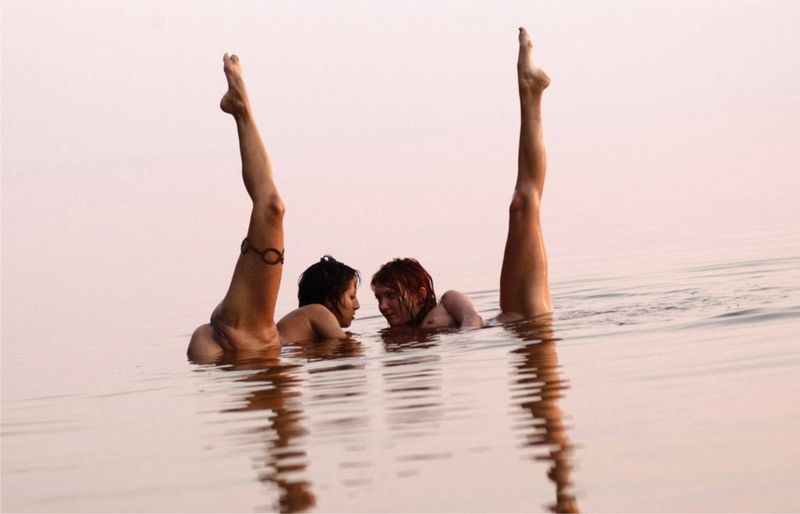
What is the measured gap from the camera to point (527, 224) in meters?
10.2

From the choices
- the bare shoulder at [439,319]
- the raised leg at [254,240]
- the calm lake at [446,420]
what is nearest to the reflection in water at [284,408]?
the calm lake at [446,420]

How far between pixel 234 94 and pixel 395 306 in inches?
95.2

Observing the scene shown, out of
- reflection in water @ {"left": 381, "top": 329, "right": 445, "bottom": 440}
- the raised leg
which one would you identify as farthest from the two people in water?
reflection in water @ {"left": 381, "top": 329, "right": 445, "bottom": 440}

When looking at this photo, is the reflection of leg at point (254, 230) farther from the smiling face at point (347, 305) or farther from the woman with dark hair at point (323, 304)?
the smiling face at point (347, 305)

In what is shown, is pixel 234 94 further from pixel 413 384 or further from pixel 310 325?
pixel 413 384

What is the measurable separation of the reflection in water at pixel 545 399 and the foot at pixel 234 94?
2.20m

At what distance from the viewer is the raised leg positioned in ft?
29.4

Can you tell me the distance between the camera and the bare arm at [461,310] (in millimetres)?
10398

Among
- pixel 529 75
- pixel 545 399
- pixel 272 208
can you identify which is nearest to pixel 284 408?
pixel 545 399

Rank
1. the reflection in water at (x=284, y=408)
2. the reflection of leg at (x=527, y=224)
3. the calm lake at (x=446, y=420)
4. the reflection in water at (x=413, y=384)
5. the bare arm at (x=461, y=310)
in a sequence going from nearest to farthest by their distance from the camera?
the calm lake at (x=446, y=420), the reflection in water at (x=284, y=408), the reflection in water at (x=413, y=384), the reflection of leg at (x=527, y=224), the bare arm at (x=461, y=310)

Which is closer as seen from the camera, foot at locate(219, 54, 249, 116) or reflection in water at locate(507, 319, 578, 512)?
reflection in water at locate(507, 319, 578, 512)

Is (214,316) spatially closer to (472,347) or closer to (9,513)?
(472,347)

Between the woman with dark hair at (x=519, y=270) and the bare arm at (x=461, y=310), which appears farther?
the bare arm at (x=461, y=310)

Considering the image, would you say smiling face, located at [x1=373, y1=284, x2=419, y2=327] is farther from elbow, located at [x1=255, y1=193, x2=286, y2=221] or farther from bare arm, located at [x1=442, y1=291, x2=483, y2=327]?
elbow, located at [x1=255, y1=193, x2=286, y2=221]
